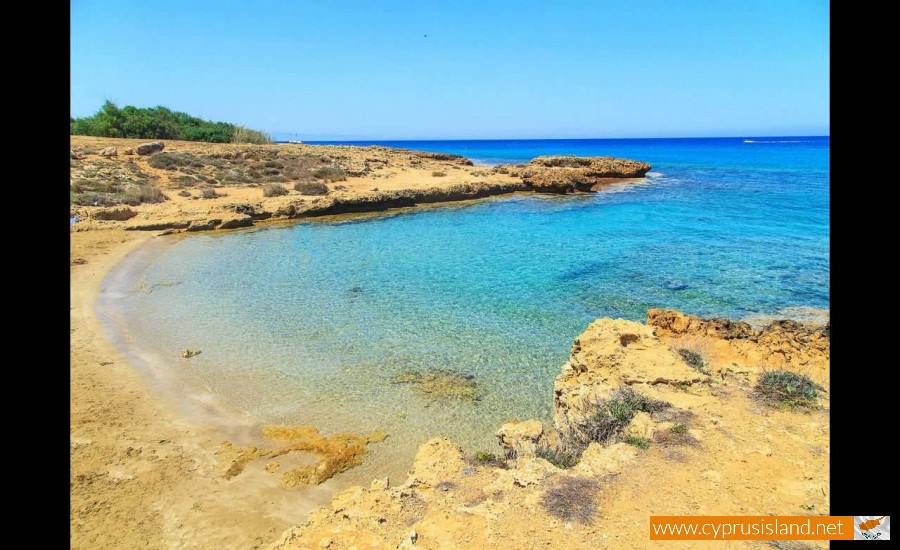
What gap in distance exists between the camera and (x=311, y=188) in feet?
83.1

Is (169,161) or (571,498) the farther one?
(169,161)

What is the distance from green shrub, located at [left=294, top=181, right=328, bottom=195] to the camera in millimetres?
25250

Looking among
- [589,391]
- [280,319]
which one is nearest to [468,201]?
[280,319]

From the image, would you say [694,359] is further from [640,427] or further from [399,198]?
[399,198]

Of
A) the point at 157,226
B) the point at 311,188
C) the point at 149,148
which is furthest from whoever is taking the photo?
the point at 149,148

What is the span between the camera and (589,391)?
6.01 metres

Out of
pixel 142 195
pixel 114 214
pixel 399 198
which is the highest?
pixel 399 198

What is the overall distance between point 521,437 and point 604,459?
1081 mm

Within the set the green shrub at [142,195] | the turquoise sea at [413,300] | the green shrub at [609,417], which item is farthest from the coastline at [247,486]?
the green shrub at [142,195]

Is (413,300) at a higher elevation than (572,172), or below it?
below

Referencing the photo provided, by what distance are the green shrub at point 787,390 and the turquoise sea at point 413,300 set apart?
2.63 meters

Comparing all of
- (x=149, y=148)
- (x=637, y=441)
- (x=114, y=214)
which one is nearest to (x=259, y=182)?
(x=149, y=148)
